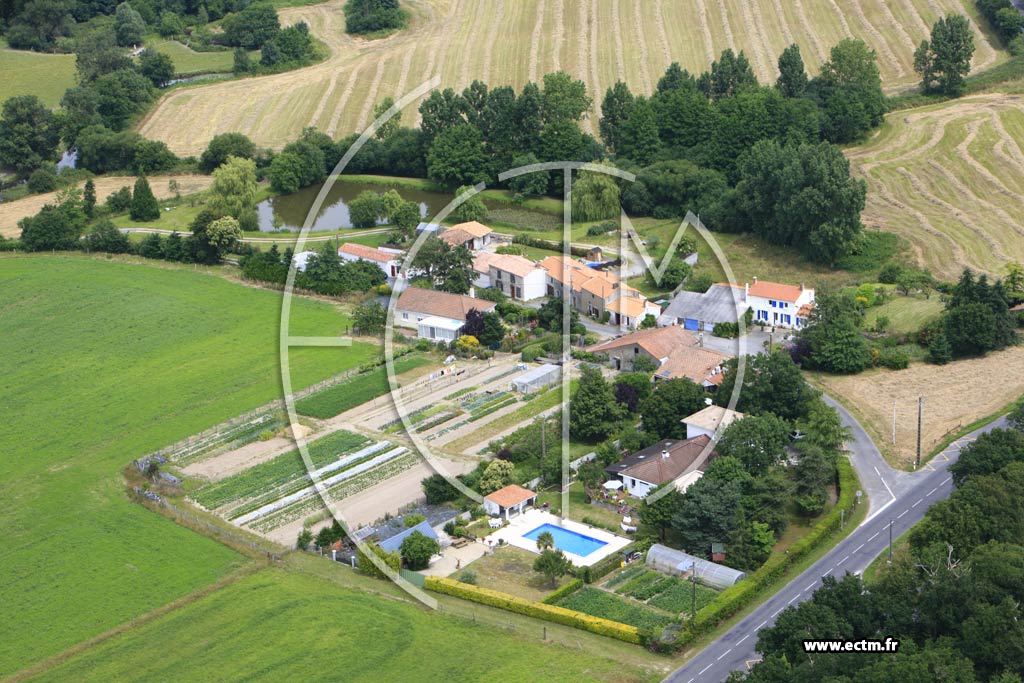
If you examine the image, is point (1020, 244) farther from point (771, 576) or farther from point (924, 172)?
point (771, 576)

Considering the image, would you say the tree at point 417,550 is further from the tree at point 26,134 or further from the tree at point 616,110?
the tree at point 26,134

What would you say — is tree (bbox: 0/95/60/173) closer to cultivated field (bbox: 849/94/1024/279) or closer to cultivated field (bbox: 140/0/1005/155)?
cultivated field (bbox: 140/0/1005/155)

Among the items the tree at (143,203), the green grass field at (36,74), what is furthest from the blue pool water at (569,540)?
the green grass field at (36,74)

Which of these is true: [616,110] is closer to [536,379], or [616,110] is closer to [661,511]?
[536,379]

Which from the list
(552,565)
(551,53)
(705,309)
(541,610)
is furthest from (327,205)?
(541,610)

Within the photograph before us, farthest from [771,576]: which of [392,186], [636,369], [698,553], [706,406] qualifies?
[392,186]
